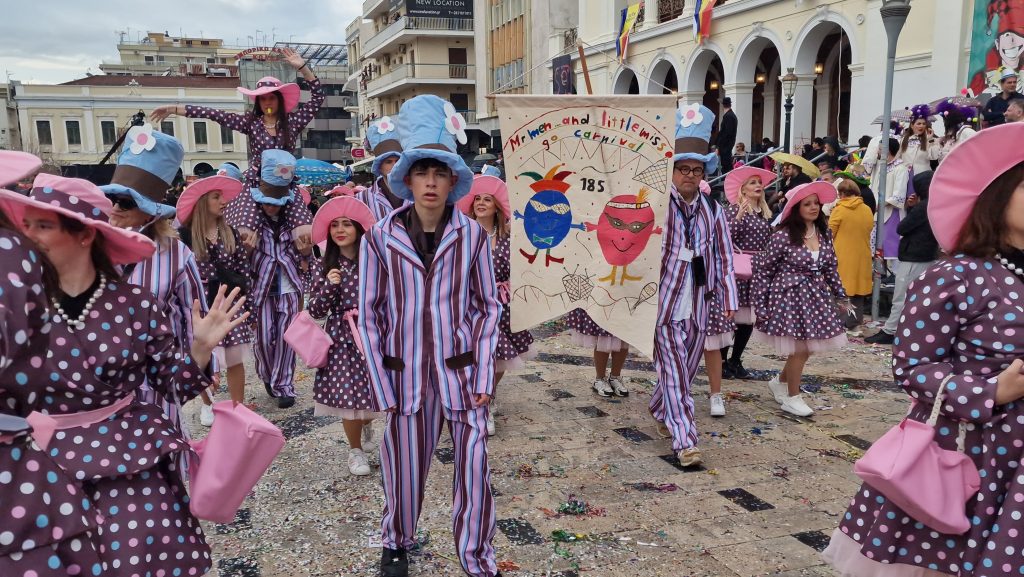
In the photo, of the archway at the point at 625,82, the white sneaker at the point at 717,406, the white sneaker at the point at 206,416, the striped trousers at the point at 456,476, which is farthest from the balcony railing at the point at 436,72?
the striped trousers at the point at 456,476

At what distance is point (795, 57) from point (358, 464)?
16.7m

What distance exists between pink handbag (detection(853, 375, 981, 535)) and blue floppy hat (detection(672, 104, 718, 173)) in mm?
2844

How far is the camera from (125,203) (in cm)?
371

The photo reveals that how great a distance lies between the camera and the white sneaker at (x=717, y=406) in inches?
235

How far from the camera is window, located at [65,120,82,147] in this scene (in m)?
60.0

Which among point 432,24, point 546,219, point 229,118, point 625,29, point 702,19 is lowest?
point 546,219

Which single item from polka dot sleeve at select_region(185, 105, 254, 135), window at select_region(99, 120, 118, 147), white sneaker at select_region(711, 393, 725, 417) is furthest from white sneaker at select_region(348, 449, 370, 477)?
window at select_region(99, 120, 118, 147)

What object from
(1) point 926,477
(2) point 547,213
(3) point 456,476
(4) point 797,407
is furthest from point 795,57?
(1) point 926,477

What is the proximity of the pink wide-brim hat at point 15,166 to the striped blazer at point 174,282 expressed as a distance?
1472mm

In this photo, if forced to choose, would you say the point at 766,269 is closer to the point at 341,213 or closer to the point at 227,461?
the point at 341,213

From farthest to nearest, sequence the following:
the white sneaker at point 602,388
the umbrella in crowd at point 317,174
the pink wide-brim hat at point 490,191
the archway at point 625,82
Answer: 1. the archway at point 625,82
2. the umbrella in crowd at point 317,174
3. the white sneaker at point 602,388
4. the pink wide-brim hat at point 490,191

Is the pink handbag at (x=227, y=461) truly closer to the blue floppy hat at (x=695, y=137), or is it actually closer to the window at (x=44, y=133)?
the blue floppy hat at (x=695, y=137)

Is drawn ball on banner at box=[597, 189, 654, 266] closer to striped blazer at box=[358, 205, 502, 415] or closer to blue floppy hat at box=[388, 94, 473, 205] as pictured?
blue floppy hat at box=[388, 94, 473, 205]

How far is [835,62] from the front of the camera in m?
19.6
